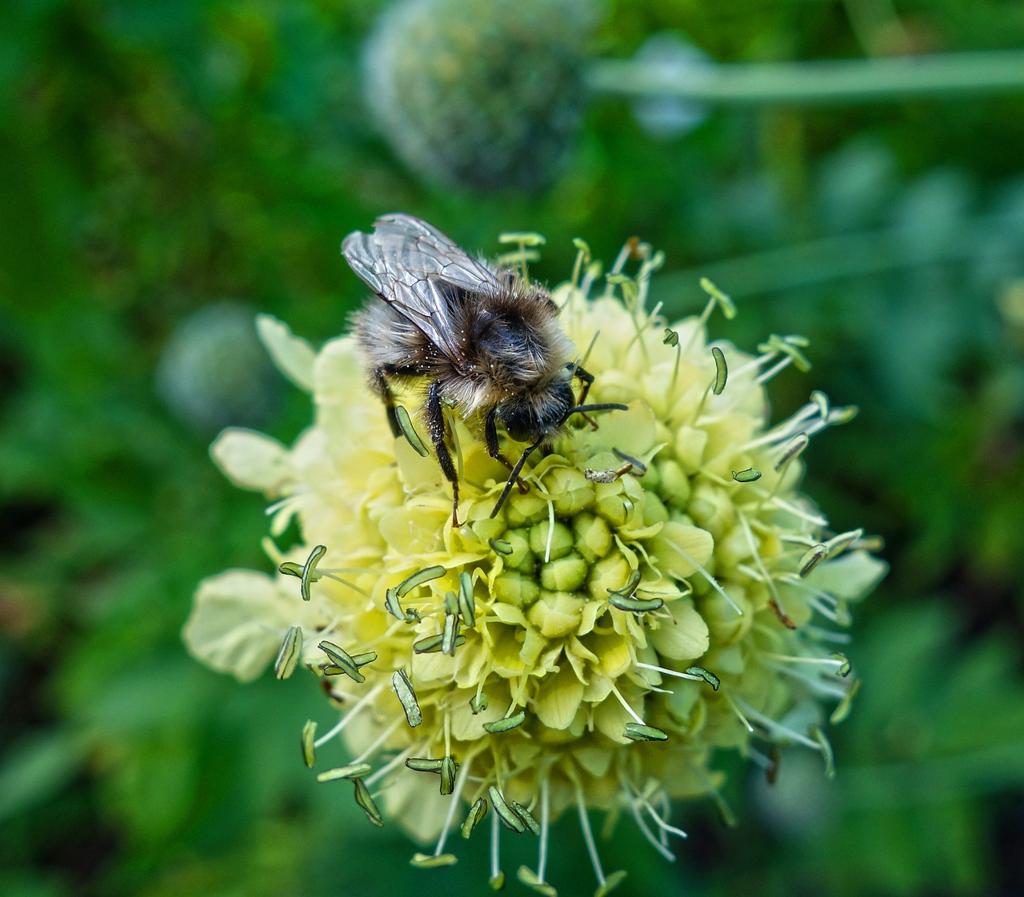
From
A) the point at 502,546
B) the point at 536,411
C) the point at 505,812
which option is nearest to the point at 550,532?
the point at 502,546

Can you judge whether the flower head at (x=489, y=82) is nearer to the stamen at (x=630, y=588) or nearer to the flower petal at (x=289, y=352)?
the flower petal at (x=289, y=352)

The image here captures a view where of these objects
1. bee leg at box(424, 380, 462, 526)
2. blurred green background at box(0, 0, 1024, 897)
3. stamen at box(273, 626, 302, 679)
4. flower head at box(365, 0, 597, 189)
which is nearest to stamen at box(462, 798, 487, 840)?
stamen at box(273, 626, 302, 679)

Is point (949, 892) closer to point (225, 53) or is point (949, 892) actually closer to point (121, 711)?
point (121, 711)

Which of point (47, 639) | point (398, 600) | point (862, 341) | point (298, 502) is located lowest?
point (398, 600)

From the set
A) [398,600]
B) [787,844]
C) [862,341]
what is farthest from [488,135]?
[787,844]

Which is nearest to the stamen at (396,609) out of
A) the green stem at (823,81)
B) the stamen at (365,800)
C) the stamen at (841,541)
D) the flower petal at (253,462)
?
the stamen at (365,800)

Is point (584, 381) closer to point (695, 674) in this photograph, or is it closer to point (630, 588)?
point (630, 588)

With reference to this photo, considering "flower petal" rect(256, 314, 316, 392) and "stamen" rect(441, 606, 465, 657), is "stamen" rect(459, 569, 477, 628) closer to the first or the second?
"stamen" rect(441, 606, 465, 657)
